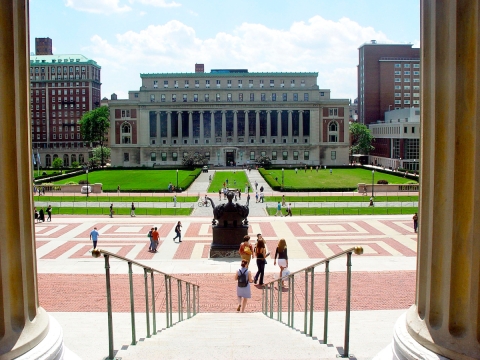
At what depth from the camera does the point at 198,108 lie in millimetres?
116562

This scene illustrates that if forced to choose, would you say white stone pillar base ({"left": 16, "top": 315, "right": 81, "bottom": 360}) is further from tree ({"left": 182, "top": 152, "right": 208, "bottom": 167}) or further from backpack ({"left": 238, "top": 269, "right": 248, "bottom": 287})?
tree ({"left": 182, "top": 152, "right": 208, "bottom": 167})

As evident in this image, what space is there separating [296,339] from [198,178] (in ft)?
247

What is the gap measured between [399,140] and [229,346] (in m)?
101

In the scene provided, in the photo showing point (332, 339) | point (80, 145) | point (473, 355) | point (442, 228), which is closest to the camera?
point (473, 355)

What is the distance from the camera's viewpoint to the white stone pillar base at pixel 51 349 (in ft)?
17.0

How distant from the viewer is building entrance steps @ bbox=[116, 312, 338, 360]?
24.1 feet

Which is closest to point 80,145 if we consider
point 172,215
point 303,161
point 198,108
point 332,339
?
point 198,108

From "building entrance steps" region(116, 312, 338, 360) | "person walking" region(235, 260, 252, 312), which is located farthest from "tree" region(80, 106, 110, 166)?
"building entrance steps" region(116, 312, 338, 360)

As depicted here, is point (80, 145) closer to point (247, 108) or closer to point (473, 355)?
point (247, 108)

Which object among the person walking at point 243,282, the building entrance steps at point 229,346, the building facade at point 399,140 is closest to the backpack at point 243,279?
the person walking at point 243,282

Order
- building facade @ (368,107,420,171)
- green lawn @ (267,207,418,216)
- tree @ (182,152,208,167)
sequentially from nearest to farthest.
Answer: green lawn @ (267,207,418,216) → building facade @ (368,107,420,171) → tree @ (182,152,208,167)

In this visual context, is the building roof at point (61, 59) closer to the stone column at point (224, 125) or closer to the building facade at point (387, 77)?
the stone column at point (224, 125)

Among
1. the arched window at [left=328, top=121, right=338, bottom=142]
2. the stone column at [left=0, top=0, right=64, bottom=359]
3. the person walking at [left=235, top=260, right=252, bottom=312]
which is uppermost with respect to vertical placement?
the arched window at [left=328, top=121, right=338, bottom=142]

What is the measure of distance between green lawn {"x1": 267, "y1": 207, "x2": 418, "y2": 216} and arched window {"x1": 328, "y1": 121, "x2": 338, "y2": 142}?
70036 mm
